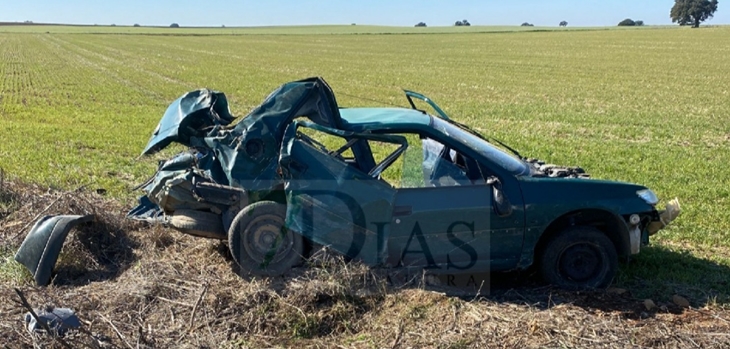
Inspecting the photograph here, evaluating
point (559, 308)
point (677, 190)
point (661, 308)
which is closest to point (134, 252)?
point (559, 308)

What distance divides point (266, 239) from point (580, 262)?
255 cm

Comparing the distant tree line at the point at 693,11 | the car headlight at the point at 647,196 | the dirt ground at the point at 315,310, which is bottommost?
the dirt ground at the point at 315,310

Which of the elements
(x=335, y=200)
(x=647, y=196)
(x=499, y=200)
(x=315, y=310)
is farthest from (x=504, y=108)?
(x=315, y=310)

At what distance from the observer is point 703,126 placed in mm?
16188

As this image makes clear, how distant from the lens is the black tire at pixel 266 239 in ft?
17.9

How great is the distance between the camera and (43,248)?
18.2ft

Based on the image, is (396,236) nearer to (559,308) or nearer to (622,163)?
(559,308)

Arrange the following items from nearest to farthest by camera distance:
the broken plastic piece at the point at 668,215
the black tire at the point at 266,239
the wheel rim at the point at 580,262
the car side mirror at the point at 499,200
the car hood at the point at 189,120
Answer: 1. the car side mirror at the point at 499,200
2. the black tire at the point at 266,239
3. the wheel rim at the point at 580,262
4. the broken plastic piece at the point at 668,215
5. the car hood at the point at 189,120

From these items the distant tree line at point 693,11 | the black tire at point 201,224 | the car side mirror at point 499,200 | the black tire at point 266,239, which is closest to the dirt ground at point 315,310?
the black tire at point 266,239

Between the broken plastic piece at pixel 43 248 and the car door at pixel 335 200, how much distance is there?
1.94 m

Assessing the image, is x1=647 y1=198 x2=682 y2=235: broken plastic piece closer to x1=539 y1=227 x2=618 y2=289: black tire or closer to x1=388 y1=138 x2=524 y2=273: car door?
x1=539 y1=227 x2=618 y2=289: black tire

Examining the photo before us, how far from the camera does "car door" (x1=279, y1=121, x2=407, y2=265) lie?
5.27 meters

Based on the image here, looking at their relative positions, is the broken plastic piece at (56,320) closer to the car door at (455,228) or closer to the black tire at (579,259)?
the car door at (455,228)

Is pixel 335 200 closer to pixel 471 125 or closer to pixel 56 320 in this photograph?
pixel 56 320
